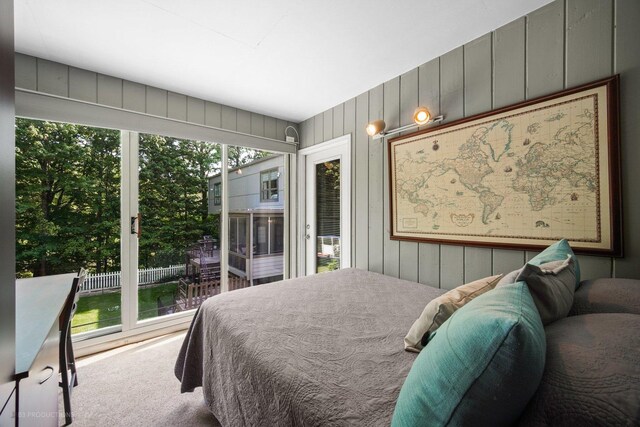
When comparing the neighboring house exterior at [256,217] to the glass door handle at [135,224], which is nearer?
the glass door handle at [135,224]

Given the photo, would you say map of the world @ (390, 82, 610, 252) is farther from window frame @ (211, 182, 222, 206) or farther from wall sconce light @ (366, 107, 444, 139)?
window frame @ (211, 182, 222, 206)

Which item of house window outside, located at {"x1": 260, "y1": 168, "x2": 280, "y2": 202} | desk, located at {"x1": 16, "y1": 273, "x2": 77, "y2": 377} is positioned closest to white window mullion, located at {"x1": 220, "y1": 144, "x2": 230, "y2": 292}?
house window outside, located at {"x1": 260, "y1": 168, "x2": 280, "y2": 202}

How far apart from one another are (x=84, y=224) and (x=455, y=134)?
3.24 m

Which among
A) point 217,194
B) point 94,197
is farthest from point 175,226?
point 94,197

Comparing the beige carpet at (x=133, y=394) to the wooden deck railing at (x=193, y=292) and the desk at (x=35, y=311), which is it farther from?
the desk at (x=35, y=311)

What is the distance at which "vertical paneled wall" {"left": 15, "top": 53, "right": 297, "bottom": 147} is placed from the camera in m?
2.05

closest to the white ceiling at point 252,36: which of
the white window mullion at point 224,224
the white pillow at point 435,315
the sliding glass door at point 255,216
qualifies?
the white window mullion at point 224,224

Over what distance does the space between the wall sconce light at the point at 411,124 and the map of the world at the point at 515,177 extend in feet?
0.35

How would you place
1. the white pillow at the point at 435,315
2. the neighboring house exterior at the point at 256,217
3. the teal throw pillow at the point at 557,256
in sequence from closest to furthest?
the white pillow at the point at 435,315 → the teal throw pillow at the point at 557,256 → the neighboring house exterior at the point at 256,217

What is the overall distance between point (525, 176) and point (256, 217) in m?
2.81

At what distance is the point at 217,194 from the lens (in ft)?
9.93

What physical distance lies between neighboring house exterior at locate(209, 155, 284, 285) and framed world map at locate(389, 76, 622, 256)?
1878 mm

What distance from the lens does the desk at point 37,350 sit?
0.81 meters

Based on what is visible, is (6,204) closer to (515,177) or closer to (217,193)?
(515,177)
